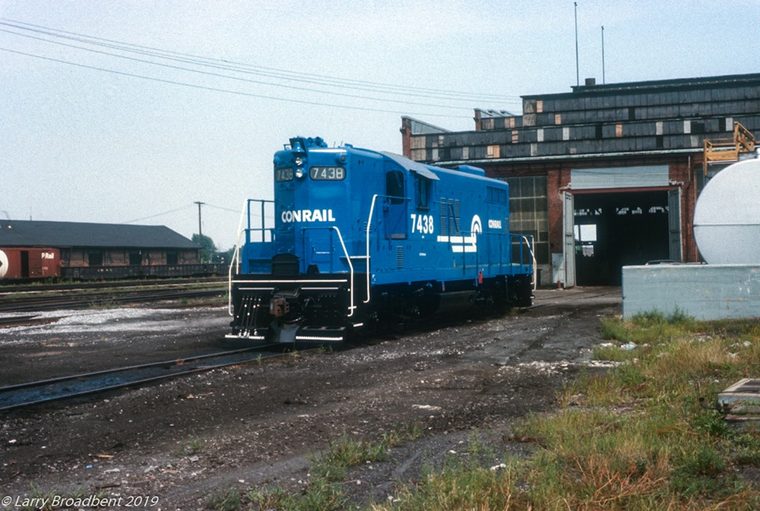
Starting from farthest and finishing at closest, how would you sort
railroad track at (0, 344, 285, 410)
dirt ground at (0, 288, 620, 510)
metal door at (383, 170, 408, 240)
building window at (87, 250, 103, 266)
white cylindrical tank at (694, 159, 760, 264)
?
building window at (87, 250, 103, 266), white cylindrical tank at (694, 159, 760, 264), metal door at (383, 170, 408, 240), railroad track at (0, 344, 285, 410), dirt ground at (0, 288, 620, 510)

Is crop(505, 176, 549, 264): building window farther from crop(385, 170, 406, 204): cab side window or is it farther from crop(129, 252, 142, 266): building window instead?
crop(129, 252, 142, 266): building window

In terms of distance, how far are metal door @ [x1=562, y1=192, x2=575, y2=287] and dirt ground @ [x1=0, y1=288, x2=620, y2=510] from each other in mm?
20426

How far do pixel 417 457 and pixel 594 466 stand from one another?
152cm

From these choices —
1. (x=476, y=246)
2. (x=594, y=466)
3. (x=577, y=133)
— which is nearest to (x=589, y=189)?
(x=577, y=133)

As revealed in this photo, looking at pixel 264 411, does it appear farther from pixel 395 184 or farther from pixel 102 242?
pixel 102 242

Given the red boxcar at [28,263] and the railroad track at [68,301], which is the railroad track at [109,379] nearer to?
the railroad track at [68,301]

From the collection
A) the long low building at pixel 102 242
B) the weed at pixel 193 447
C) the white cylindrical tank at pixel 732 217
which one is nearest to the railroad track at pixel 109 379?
the weed at pixel 193 447

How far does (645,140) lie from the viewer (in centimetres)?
3512

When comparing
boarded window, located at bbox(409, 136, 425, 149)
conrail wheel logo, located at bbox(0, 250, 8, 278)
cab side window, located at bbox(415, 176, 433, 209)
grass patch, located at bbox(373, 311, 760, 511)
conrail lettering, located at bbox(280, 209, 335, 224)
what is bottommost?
grass patch, located at bbox(373, 311, 760, 511)

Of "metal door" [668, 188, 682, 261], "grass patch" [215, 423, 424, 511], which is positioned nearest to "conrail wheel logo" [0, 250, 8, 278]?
"metal door" [668, 188, 682, 261]

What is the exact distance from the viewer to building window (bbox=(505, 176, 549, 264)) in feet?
118

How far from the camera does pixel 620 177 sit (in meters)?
35.5

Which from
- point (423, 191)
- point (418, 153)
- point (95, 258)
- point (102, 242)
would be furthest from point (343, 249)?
point (102, 242)

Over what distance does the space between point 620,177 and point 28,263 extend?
115 ft
